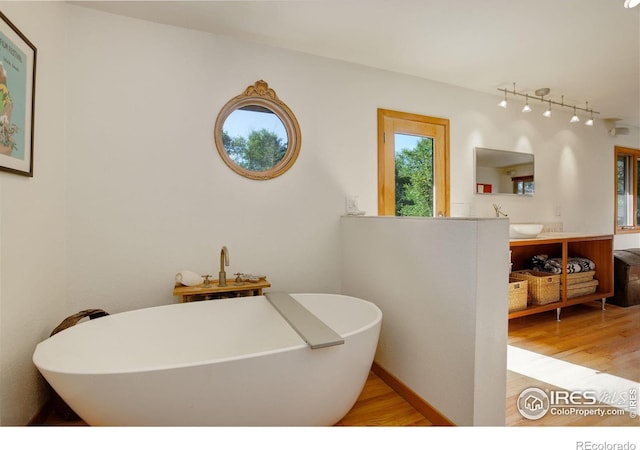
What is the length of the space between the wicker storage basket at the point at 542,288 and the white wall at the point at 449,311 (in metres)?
1.92

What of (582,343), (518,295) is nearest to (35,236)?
(518,295)

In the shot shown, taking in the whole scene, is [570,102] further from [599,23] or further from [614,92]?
[599,23]

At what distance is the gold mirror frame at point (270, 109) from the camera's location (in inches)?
90.1

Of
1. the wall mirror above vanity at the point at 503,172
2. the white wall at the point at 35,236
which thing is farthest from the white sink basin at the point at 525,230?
the white wall at the point at 35,236

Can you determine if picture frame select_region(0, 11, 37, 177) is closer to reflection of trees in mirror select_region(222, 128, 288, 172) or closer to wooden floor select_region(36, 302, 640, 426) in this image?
reflection of trees in mirror select_region(222, 128, 288, 172)

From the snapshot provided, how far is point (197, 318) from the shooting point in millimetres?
1924

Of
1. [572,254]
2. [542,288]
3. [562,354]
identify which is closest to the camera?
[562,354]

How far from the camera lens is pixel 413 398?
176cm

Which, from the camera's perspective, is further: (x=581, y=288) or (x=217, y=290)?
(x=581, y=288)

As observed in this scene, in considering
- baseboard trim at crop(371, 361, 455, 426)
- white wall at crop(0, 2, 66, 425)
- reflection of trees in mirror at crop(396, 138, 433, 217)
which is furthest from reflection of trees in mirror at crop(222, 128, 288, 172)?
baseboard trim at crop(371, 361, 455, 426)

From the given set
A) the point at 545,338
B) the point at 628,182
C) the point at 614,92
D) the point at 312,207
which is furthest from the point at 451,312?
the point at 628,182

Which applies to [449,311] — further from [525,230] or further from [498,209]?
[498,209]

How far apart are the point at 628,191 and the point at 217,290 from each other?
6.02 m

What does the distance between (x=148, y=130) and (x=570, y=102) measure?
4437mm
